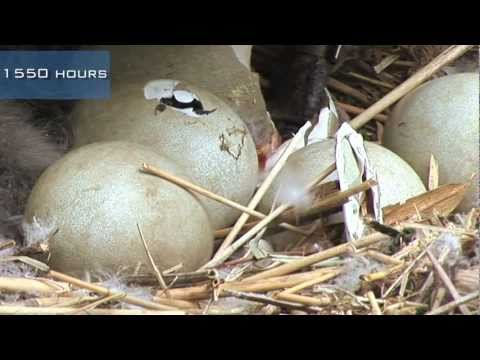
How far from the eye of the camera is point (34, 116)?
281 centimetres

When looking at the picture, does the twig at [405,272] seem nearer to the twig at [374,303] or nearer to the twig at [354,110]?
the twig at [374,303]

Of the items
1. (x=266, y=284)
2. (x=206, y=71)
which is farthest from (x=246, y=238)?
(x=206, y=71)

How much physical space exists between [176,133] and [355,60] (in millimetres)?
574

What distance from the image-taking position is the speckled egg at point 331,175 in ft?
9.09

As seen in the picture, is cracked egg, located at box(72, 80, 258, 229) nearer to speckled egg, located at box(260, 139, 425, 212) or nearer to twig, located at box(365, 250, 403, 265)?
speckled egg, located at box(260, 139, 425, 212)

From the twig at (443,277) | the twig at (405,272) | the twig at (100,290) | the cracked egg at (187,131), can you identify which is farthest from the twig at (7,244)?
the twig at (443,277)

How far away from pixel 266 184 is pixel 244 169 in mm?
80

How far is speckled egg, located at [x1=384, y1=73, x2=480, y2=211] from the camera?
2.84 meters

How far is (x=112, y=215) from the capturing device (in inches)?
102

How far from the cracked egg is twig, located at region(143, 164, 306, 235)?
0.01 metres

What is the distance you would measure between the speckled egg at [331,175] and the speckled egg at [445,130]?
0.26 ft

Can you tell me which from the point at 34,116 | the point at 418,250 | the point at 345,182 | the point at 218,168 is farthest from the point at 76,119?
the point at 418,250

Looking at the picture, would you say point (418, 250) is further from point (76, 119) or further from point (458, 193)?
point (76, 119)

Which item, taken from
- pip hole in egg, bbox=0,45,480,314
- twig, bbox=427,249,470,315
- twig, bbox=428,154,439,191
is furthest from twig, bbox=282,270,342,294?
twig, bbox=428,154,439,191
